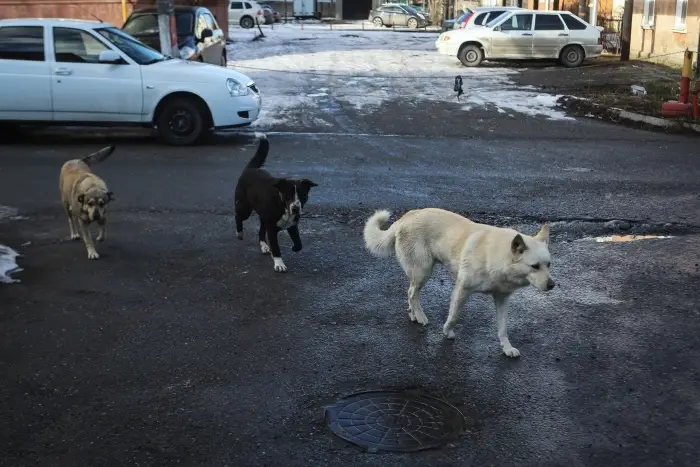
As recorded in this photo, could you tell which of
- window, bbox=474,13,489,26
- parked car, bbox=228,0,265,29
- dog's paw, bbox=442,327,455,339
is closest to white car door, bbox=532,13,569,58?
window, bbox=474,13,489,26

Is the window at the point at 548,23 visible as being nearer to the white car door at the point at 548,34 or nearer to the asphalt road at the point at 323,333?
the white car door at the point at 548,34

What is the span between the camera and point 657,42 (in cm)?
2819

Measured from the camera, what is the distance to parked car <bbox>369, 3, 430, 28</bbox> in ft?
182

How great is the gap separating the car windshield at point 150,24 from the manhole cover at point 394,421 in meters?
16.9

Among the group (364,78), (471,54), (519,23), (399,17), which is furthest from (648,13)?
(399,17)

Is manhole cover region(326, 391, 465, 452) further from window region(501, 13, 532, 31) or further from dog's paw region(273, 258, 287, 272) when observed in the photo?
window region(501, 13, 532, 31)

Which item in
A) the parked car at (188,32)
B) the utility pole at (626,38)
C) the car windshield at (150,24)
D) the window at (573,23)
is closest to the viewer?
the parked car at (188,32)

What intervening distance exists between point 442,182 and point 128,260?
4355 mm

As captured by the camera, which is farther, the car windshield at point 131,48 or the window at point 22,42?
the car windshield at point 131,48

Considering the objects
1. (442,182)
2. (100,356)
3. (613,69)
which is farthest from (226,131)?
(613,69)

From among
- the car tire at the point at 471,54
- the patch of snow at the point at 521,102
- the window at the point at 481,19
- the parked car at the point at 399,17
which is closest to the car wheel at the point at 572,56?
the car tire at the point at 471,54

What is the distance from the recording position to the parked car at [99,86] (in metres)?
12.6

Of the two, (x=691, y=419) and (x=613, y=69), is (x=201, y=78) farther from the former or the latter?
(x=613, y=69)

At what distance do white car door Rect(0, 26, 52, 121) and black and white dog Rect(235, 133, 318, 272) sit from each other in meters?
6.52
